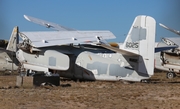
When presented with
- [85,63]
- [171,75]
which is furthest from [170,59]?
[85,63]

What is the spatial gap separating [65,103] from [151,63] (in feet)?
30.4

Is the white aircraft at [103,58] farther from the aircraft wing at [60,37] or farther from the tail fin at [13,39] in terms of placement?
the tail fin at [13,39]

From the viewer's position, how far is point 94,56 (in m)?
21.2

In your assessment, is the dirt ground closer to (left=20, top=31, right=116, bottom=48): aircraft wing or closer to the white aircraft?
(left=20, top=31, right=116, bottom=48): aircraft wing

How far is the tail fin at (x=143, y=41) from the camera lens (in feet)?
65.2

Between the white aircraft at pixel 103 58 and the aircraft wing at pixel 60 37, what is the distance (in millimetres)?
72

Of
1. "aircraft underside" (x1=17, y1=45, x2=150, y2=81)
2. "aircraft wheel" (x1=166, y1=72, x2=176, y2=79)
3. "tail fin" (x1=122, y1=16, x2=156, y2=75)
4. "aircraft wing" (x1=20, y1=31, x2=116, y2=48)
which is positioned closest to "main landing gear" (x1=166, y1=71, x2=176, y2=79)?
"aircraft wheel" (x1=166, y1=72, x2=176, y2=79)

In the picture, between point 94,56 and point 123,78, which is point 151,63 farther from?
point 94,56

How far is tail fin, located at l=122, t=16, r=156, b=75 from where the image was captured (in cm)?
1986

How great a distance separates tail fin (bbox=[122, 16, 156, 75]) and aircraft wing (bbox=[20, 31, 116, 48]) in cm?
137

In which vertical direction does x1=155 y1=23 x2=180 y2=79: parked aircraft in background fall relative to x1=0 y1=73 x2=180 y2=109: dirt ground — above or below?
above

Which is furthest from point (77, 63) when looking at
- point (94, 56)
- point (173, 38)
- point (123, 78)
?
point (173, 38)

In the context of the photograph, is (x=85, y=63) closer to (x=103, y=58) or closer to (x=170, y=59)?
(x=103, y=58)

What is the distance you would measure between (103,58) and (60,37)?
514cm
